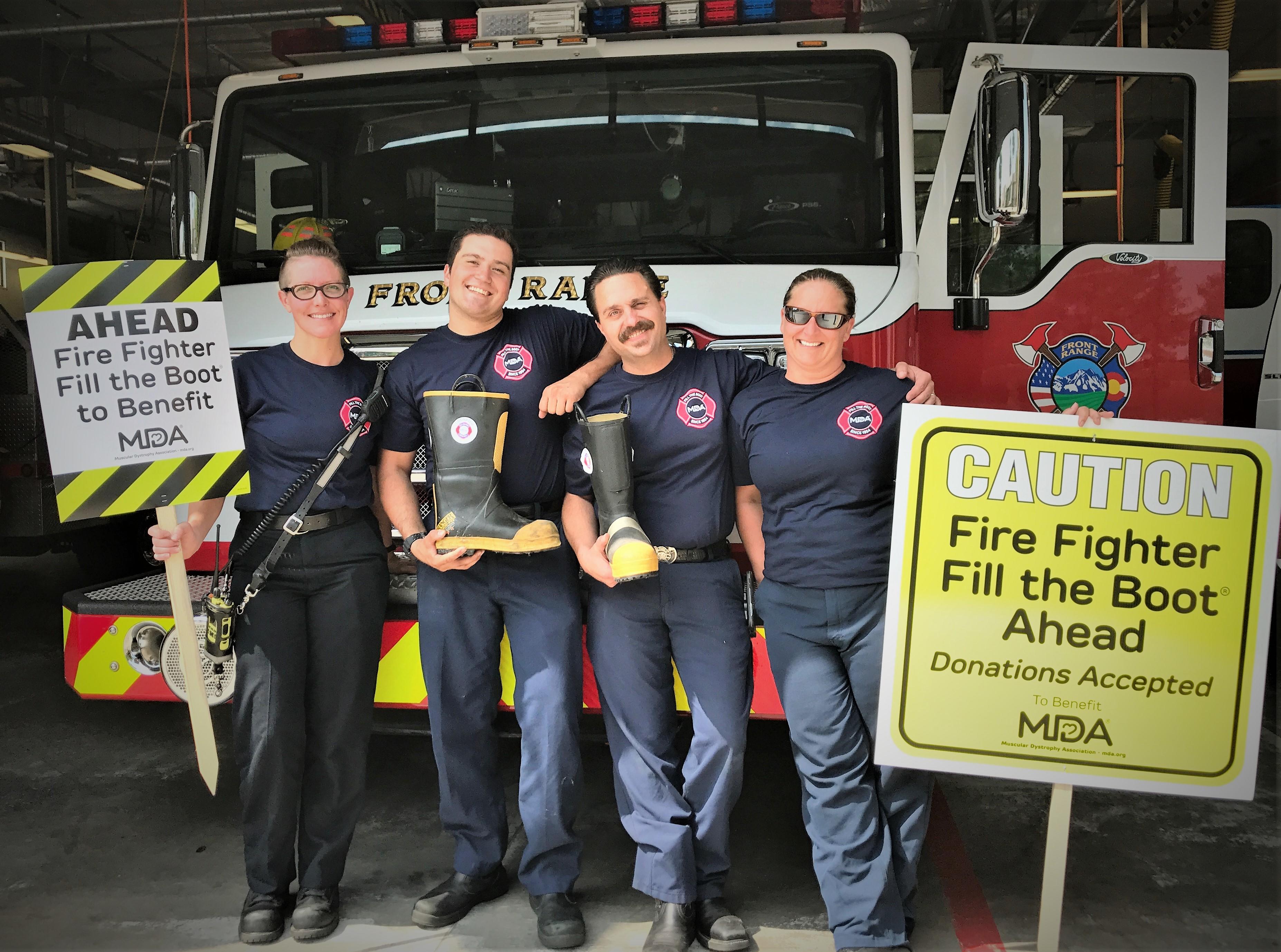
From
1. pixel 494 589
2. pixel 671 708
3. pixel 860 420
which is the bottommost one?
pixel 671 708

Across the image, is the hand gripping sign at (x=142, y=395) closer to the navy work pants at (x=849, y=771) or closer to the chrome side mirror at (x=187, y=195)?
the chrome side mirror at (x=187, y=195)

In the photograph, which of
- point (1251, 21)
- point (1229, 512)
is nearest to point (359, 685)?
point (1229, 512)

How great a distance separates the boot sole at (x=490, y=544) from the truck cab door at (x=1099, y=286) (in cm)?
204

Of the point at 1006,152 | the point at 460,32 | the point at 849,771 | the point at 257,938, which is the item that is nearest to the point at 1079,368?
the point at 1006,152

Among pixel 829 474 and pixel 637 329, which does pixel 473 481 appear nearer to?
pixel 637 329

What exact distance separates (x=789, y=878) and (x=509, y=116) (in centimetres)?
290

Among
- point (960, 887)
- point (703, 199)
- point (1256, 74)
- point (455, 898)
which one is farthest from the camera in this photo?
point (1256, 74)

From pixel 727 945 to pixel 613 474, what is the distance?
4.33 ft

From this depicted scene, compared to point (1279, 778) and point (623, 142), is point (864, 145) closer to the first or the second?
point (623, 142)

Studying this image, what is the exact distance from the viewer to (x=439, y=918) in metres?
3.06

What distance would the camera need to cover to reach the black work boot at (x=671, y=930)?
2848mm

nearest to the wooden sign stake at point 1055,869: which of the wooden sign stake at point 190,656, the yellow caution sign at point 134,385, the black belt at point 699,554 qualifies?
the black belt at point 699,554

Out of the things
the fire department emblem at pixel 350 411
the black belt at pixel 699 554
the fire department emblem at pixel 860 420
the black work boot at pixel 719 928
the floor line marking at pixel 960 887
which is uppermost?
the fire department emblem at pixel 350 411

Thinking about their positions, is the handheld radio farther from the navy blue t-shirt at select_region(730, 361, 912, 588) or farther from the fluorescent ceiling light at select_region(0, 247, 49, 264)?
the fluorescent ceiling light at select_region(0, 247, 49, 264)
